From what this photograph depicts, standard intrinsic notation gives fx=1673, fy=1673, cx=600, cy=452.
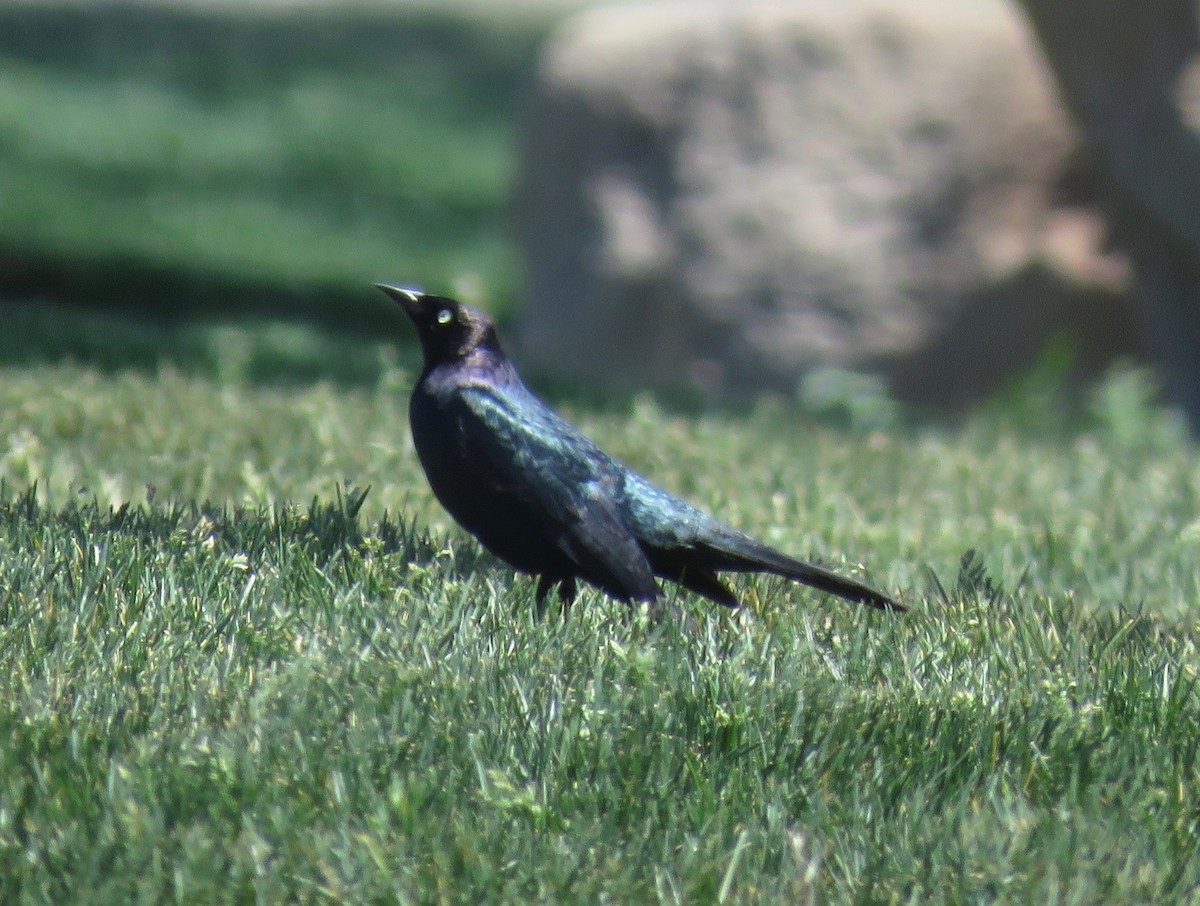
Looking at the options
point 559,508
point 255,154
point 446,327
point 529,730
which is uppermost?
point 255,154

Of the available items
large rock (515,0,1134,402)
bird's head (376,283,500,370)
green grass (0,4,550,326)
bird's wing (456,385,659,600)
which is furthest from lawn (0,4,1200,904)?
green grass (0,4,550,326)

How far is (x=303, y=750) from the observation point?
2.84 metres

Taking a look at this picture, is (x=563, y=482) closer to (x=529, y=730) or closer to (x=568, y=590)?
(x=568, y=590)

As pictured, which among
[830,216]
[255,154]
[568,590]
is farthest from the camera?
[255,154]

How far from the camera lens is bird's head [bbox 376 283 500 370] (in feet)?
13.2

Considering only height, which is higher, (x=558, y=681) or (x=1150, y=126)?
(x=1150, y=126)

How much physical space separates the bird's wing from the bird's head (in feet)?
0.63

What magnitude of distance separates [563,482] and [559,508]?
0.06m

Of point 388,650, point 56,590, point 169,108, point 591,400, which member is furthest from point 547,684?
point 169,108

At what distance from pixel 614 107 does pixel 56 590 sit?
21.9ft

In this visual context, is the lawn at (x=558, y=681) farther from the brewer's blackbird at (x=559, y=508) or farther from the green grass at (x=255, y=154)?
the green grass at (x=255, y=154)

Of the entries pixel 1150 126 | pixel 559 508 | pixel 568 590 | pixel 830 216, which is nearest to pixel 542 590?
pixel 568 590

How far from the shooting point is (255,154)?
15.2 metres

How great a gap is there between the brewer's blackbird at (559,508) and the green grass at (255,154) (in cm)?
582
